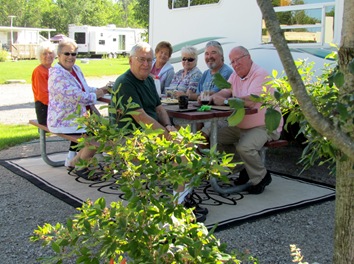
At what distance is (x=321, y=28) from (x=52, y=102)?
2.86 m

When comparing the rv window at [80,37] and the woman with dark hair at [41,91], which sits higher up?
the rv window at [80,37]

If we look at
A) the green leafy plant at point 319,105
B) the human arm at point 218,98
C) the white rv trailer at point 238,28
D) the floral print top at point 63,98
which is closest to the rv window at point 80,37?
the white rv trailer at point 238,28

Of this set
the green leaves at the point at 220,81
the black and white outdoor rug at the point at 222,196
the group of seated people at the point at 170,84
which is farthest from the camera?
the group of seated people at the point at 170,84

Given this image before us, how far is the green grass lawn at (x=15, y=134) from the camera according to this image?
6824 mm

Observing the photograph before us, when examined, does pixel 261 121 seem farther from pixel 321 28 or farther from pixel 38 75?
pixel 38 75

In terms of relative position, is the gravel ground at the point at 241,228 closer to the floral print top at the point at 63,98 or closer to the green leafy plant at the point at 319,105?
the floral print top at the point at 63,98

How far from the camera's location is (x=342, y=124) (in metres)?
1.56

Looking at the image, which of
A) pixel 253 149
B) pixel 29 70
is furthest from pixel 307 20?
pixel 29 70

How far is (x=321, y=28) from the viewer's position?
546 centimetres

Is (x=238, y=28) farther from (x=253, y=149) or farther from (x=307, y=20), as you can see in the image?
(x=253, y=149)

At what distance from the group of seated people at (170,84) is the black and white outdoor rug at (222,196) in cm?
15

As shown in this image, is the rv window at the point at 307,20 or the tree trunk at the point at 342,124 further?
the rv window at the point at 307,20

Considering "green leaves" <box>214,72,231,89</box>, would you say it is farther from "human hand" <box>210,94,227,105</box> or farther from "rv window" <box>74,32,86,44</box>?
"rv window" <box>74,32,86,44</box>

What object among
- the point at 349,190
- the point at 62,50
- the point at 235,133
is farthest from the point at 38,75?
the point at 349,190
